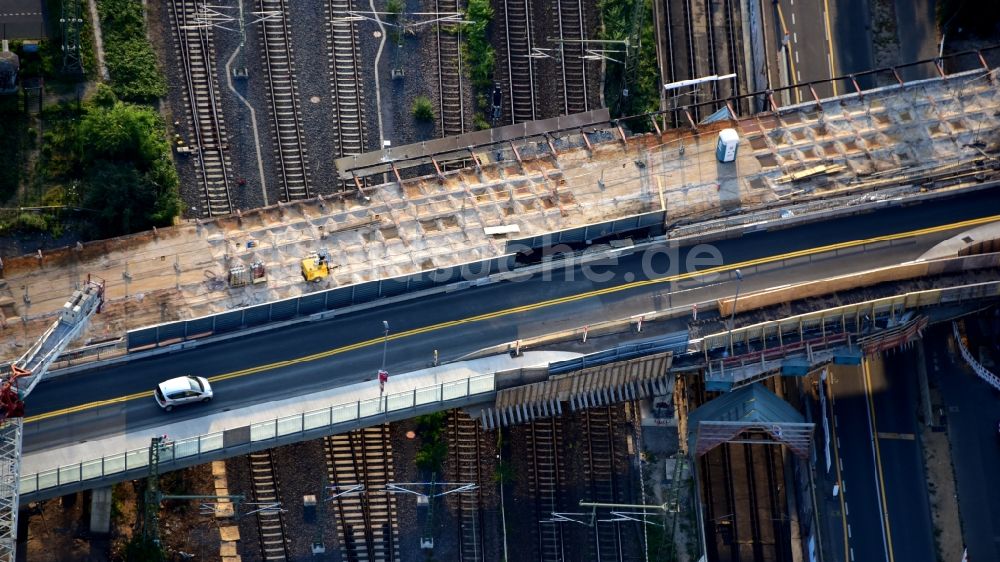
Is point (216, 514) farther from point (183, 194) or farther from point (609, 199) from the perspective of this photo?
point (609, 199)

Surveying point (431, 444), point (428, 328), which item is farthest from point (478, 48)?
point (431, 444)

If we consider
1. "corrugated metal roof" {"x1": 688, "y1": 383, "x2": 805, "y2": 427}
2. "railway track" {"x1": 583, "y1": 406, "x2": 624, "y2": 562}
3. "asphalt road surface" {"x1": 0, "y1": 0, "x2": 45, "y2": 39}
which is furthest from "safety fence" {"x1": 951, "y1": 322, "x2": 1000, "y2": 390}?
"asphalt road surface" {"x1": 0, "y1": 0, "x2": 45, "y2": 39}

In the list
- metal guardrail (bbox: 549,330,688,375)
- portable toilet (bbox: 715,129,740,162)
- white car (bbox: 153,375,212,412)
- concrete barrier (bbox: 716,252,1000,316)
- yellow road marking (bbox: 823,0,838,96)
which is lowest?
metal guardrail (bbox: 549,330,688,375)

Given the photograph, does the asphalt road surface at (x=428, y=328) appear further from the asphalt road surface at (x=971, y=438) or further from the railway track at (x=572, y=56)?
the railway track at (x=572, y=56)

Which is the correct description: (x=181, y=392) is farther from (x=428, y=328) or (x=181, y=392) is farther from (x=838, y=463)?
(x=838, y=463)

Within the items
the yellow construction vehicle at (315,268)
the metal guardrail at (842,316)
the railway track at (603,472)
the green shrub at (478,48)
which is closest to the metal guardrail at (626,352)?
the metal guardrail at (842,316)

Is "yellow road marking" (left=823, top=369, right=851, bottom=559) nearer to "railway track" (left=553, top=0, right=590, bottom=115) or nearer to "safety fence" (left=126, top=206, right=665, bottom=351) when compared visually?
"safety fence" (left=126, top=206, right=665, bottom=351)
